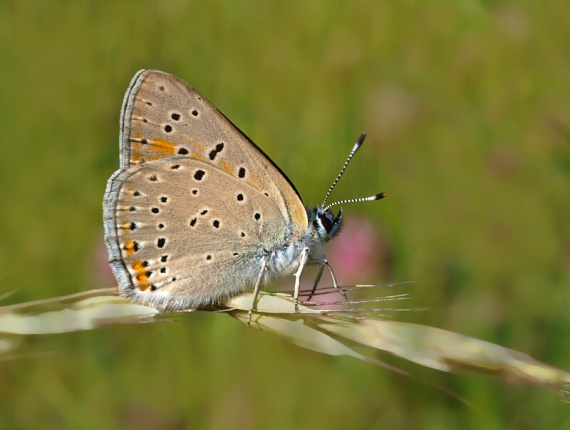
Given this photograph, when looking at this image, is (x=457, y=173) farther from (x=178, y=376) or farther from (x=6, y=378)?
(x=6, y=378)

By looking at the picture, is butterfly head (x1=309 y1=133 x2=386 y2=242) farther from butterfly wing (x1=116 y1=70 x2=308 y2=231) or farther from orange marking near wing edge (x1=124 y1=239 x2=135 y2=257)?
orange marking near wing edge (x1=124 y1=239 x2=135 y2=257)

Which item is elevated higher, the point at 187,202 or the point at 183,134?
the point at 183,134

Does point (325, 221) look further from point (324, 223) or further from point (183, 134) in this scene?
point (183, 134)


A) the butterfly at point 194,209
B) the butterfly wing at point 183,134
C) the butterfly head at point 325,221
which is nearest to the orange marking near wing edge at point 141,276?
the butterfly at point 194,209

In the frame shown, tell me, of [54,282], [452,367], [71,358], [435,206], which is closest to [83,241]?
[54,282]

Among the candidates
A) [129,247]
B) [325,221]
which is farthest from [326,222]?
[129,247]
